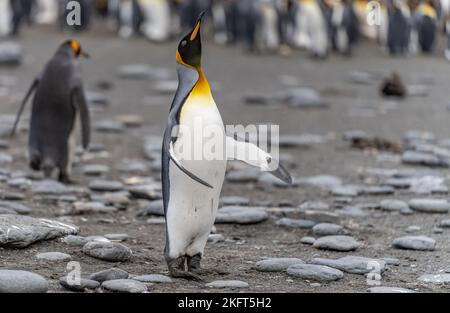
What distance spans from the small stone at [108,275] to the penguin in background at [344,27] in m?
13.5

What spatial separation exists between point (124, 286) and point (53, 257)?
0.66 metres

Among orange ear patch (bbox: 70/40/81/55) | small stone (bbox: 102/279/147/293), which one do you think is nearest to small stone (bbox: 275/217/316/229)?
small stone (bbox: 102/279/147/293)

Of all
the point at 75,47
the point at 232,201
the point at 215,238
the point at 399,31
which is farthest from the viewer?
the point at 399,31

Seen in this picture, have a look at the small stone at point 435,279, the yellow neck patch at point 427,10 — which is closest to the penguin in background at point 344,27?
the yellow neck patch at point 427,10

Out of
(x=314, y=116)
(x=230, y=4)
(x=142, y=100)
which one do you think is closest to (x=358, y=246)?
(x=314, y=116)

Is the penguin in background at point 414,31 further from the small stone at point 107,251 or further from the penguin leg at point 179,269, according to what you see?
the penguin leg at point 179,269

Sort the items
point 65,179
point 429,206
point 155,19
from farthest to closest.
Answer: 1. point 155,19
2. point 65,179
3. point 429,206

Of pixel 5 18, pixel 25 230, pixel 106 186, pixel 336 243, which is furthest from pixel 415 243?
pixel 5 18

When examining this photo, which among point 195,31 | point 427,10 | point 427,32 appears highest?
point 427,10

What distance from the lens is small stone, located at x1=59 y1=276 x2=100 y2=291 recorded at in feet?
11.0

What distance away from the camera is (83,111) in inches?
257

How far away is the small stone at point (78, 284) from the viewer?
335 cm

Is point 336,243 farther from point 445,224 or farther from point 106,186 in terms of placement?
point 106,186

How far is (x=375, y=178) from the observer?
666 cm
